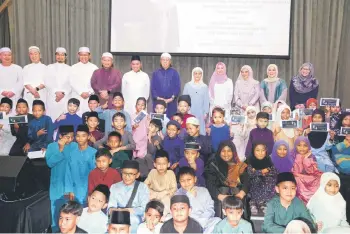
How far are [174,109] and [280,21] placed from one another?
2545 millimetres

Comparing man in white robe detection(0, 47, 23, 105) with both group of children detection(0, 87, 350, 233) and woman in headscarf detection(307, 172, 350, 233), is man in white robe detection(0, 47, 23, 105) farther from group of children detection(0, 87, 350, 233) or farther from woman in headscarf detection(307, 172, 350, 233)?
woman in headscarf detection(307, 172, 350, 233)

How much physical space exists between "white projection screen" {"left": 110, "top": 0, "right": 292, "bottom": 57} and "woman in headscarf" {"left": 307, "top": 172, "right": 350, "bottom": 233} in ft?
12.4

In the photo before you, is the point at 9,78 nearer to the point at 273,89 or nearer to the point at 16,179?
the point at 16,179

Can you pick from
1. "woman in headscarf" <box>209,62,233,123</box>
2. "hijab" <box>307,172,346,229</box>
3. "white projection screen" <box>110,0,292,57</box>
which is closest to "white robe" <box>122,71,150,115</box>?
"woman in headscarf" <box>209,62,233,123</box>

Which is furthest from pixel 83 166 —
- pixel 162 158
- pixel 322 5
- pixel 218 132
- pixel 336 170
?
pixel 322 5

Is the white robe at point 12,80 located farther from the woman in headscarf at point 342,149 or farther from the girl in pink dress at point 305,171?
the woman in headscarf at point 342,149

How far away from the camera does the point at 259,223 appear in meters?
3.98

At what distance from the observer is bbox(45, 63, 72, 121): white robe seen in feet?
20.0

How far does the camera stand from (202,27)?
24.0ft

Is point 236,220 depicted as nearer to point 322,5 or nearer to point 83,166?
point 83,166

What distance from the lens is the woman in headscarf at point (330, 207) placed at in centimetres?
384

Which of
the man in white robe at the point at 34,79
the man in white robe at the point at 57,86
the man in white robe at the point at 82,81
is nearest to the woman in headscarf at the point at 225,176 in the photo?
the man in white robe at the point at 82,81

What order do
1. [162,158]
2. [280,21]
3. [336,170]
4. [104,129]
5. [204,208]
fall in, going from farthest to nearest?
[280,21]
[104,129]
[336,170]
[162,158]
[204,208]

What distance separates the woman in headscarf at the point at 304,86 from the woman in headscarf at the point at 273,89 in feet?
0.48
